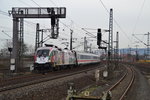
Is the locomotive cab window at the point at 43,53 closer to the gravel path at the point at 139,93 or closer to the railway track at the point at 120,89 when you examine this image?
the railway track at the point at 120,89

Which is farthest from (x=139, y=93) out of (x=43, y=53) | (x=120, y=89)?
(x=43, y=53)

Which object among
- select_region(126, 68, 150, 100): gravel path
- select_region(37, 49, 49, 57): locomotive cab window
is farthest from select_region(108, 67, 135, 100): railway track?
select_region(37, 49, 49, 57): locomotive cab window

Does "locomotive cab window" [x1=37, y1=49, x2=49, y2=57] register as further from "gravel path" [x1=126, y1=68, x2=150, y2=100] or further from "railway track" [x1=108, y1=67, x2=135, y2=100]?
"gravel path" [x1=126, y1=68, x2=150, y2=100]

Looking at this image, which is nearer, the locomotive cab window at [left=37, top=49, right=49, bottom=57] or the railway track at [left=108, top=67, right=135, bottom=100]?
the railway track at [left=108, top=67, right=135, bottom=100]

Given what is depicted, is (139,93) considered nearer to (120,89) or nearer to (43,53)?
(120,89)

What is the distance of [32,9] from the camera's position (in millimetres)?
30281

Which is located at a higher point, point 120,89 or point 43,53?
point 43,53

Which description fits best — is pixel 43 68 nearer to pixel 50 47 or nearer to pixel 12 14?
pixel 50 47

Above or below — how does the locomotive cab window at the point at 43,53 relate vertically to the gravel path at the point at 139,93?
above

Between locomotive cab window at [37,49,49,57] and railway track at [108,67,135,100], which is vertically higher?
locomotive cab window at [37,49,49,57]

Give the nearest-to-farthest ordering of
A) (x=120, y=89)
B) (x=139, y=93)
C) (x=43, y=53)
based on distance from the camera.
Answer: (x=139, y=93) → (x=120, y=89) → (x=43, y=53)

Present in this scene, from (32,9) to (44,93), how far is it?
18778 mm

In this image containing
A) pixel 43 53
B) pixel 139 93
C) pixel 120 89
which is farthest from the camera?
pixel 43 53

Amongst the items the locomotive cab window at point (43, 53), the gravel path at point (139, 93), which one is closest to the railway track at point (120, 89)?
the gravel path at point (139, 93)
